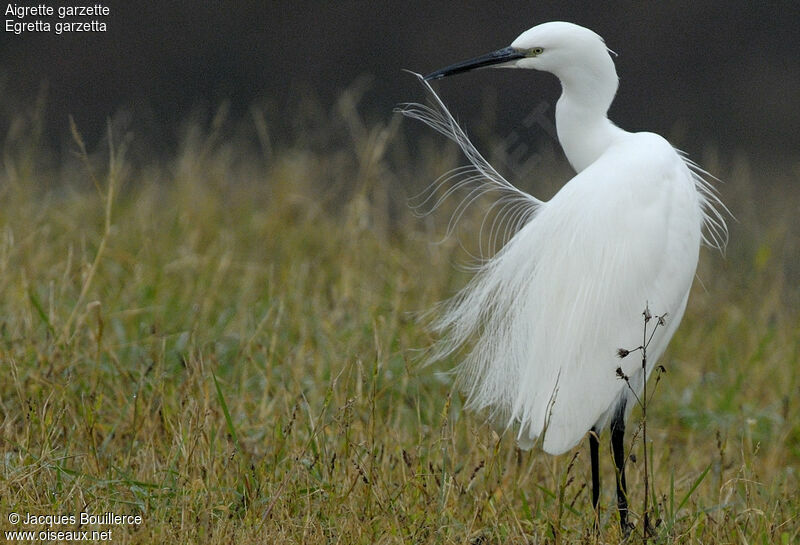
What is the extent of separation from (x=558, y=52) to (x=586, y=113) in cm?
22

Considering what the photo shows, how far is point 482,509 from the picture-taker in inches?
109

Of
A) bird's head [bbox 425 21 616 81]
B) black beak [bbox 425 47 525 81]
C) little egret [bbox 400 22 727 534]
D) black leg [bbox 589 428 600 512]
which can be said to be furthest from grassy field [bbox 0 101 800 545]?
bird's head [bbox 425 21 616 81]

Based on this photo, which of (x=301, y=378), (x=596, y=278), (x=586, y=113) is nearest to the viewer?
(x=596, y=278)

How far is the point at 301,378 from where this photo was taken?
143 inches

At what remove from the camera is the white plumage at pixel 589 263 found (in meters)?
2.72

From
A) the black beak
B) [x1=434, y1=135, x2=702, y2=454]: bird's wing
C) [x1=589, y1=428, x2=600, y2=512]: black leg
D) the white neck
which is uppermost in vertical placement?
the black beak

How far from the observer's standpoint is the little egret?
2.72 meters

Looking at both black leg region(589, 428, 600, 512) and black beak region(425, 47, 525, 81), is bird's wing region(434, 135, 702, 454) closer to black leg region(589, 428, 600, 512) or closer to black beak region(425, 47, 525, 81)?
black leg region(589, 428, 600, 512)

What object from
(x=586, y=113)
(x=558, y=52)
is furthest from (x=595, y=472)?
(x=558, y=52)

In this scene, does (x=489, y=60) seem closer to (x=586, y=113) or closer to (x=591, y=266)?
(x=586, y=113)

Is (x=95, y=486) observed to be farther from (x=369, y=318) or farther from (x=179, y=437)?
(x=369, y=318)

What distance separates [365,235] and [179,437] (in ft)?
8.47

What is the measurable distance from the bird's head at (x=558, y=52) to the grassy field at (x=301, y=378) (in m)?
0.88

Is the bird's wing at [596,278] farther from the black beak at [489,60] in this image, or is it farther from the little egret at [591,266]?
the black beak at [489,60]
